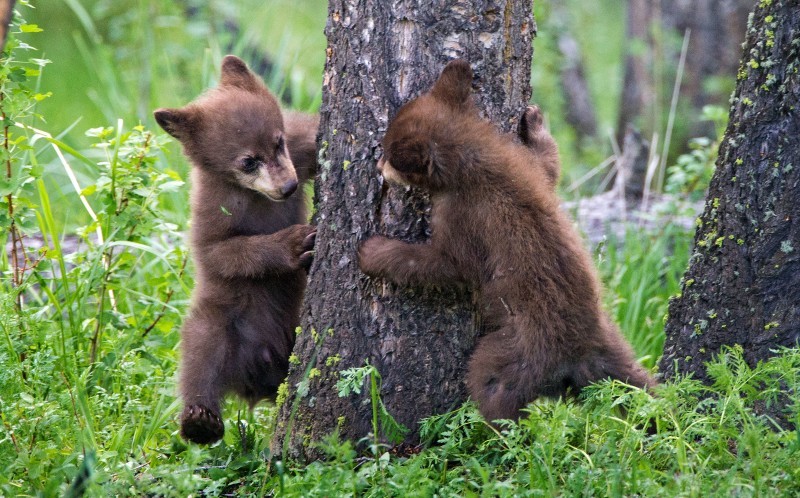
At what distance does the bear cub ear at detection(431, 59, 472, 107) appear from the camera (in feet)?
11.1

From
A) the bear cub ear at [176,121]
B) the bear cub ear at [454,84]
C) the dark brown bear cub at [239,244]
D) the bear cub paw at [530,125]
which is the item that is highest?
the bear cub ear at [454,84]

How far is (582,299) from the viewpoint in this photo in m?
3.57

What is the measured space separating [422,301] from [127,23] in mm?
7660

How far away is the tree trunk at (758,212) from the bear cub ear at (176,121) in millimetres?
2589

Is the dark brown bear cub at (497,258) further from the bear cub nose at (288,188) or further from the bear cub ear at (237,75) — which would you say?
the bear cub ear at (237,75)

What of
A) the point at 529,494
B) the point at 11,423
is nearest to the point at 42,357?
the point at 11,423

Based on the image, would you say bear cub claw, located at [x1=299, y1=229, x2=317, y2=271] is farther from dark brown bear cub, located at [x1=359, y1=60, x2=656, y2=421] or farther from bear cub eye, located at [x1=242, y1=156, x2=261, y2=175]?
bear cub eye, located at [x1=242, y1=156, x2=261, y2=175]

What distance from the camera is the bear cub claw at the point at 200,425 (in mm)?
3924

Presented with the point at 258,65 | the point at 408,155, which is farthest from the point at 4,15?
the point at 258,65

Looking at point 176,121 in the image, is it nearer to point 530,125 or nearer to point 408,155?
point 408,155

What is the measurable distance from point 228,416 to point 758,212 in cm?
278

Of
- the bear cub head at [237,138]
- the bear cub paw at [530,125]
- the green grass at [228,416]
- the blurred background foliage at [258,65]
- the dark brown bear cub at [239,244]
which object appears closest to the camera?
the green grass at [228,416]

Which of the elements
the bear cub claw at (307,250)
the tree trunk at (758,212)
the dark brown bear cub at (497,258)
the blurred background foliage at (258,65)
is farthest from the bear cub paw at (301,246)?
the blurred background foliage at (258,65)

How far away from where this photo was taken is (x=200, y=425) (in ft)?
12.9
